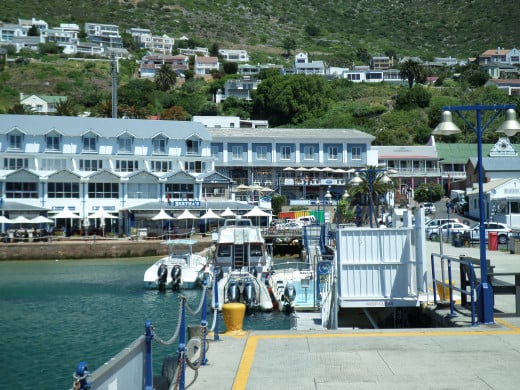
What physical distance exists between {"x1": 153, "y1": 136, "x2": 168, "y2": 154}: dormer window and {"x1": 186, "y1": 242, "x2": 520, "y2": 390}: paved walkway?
58571 millimetres

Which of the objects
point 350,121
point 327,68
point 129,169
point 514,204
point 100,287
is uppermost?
point 327,68

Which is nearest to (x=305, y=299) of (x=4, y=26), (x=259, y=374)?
(x=259, y=374)

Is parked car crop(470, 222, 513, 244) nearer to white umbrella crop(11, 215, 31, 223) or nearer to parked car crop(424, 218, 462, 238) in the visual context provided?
parked car crop(424, 218, 462, 238)

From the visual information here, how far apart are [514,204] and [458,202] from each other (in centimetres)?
1905

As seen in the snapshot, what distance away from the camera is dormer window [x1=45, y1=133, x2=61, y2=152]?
68125mm

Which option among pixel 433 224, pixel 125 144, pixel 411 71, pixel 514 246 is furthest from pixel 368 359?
pixel 411 71

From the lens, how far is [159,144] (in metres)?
72.6

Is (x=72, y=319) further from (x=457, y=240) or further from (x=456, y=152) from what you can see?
(x=456, y=152)

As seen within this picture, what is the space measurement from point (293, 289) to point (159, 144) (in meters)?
45.8

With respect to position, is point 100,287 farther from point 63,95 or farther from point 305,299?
point 63,95

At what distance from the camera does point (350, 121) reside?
103m

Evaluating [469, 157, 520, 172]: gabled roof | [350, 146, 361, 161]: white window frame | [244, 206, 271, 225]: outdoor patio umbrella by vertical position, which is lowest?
[244, 206, 271, 225]: outdoor patio umbrella

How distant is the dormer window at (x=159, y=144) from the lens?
2846 inches

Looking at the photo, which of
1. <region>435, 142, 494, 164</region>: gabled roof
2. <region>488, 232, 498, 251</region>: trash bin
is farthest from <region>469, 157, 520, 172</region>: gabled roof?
<region>488, 232, 498, 251</region>: trash bin
